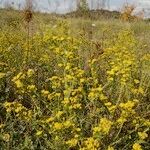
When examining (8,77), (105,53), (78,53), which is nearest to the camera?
(8,77)

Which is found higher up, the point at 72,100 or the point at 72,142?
the point at 72,100

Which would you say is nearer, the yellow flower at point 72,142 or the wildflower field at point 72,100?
the yellow flower at point 72,142

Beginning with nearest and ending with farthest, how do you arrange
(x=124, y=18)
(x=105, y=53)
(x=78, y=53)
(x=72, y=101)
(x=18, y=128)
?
(x=72, y=101), (x=18, y=128), (x=105, y=53), (x=78, y=53), (x=124, y=18)

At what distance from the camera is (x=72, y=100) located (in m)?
3.35

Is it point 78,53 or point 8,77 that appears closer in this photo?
point 8,77

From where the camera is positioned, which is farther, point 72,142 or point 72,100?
point 72,100

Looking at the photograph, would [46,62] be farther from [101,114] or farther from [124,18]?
[124,18]

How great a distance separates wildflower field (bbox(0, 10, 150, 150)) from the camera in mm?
3162

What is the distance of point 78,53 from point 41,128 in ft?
4.80

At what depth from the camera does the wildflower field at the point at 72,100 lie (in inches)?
124

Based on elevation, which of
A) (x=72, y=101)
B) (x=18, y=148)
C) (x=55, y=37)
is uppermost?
(x=55, y=37)

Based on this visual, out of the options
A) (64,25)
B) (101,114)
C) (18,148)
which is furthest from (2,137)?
(64,25)

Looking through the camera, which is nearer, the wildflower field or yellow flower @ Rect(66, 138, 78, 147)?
yellow flower @ Rect(66, 138, 78, 147)

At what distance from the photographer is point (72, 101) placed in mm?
3367
